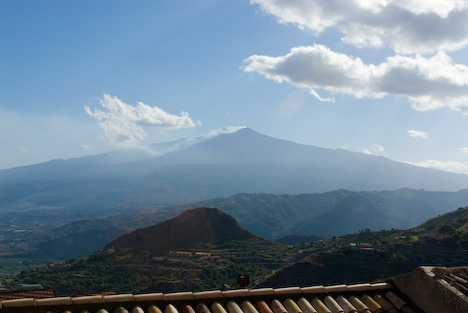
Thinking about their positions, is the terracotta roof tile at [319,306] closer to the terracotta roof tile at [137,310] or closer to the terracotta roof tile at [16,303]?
the terracotta roof tile at [137,310]

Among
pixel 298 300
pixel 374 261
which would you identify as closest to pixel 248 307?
pixel 298 300

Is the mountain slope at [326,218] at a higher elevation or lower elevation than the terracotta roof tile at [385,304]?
lower

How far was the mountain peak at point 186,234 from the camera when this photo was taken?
68688 mm

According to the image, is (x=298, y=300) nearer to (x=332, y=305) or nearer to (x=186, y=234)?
(x=332, y=305)

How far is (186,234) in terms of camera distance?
74.2 m

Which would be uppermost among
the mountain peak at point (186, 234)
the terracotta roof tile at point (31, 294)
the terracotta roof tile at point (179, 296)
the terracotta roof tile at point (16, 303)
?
the terracotta roof tile at point (16, 303)

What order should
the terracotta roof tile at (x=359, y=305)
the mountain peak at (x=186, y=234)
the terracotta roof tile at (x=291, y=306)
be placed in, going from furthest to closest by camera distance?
the mountain peak at (x=186, y=234)
the terracotta roof tile at (x=359, y=305)
the terracotta roof tile at (x=291, y=306)

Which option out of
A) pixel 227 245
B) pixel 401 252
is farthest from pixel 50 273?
pixel 401 252

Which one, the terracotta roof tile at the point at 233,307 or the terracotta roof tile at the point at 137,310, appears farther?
the terracotta roof tile at the point at 233,307

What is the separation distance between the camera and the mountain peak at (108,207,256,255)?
68.7 metres

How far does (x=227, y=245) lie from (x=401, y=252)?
109ft

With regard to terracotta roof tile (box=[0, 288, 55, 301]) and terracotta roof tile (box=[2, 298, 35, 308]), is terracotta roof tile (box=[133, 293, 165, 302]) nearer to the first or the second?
terracotta roof tile (box=[2, 298, 35, 308])

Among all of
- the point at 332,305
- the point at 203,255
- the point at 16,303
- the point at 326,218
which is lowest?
the point at 326,218

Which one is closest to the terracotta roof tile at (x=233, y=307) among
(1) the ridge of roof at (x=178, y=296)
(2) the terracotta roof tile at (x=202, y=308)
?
(1) the ridge of roof at (x=178, y=296)
